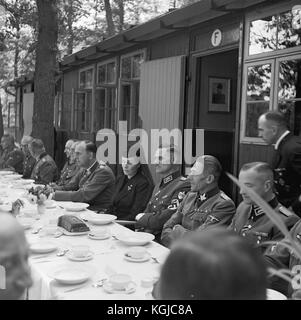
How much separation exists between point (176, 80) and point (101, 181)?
235 centimetres

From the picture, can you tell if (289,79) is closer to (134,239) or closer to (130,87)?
(134,239)

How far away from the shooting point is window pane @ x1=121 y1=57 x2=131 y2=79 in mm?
8148

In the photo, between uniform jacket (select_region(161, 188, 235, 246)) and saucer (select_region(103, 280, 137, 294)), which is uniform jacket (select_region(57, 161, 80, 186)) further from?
saucer (select_region(103, 280, 137, 294))

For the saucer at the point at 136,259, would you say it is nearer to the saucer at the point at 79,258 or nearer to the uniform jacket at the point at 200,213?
the saucer at the point at 79,258

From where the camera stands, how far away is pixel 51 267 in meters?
2.25

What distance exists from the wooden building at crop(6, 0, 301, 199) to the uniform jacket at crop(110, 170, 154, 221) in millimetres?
1324

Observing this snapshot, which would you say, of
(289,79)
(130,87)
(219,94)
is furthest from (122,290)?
(130,87)

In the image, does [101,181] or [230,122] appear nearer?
[101,181]

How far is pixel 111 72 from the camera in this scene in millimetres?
8914


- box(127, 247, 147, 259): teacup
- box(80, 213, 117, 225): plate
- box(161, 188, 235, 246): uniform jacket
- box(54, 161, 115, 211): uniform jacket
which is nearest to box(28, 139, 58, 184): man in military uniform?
box(54, 161, 115, 211): uniform jacket

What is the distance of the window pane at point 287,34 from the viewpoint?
4.37 metres

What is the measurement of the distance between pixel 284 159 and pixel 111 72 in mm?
5853
